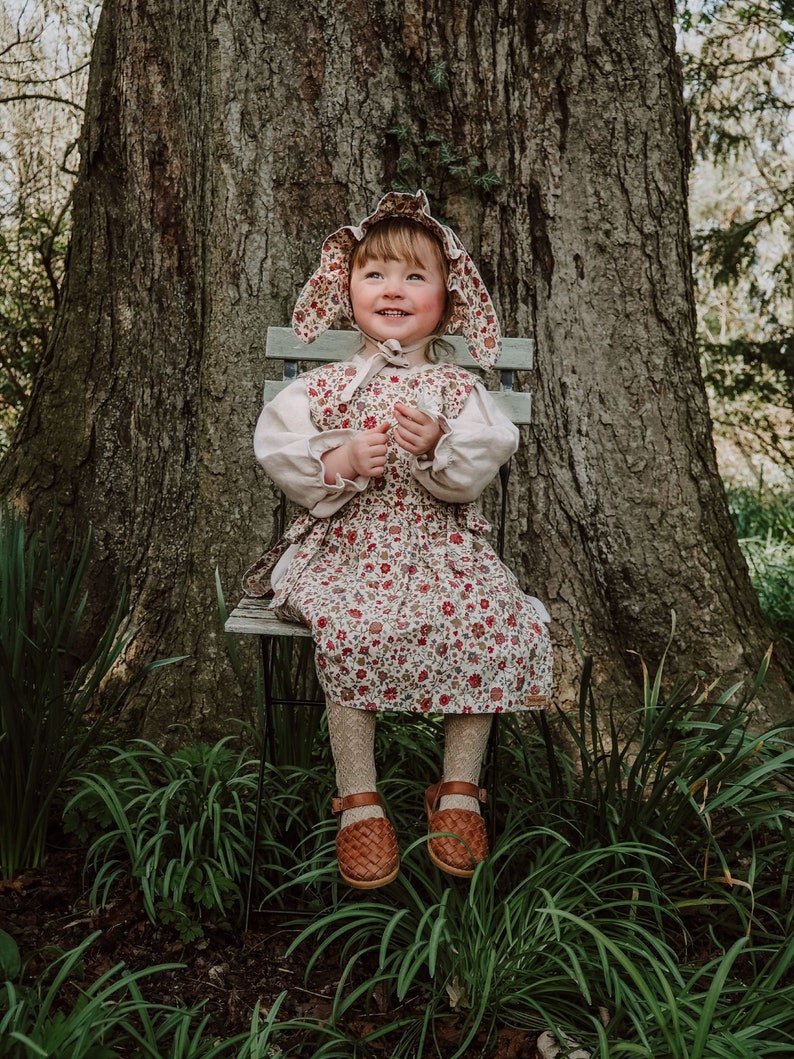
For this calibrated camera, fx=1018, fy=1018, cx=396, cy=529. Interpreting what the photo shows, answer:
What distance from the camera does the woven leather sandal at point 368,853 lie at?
2.15 m

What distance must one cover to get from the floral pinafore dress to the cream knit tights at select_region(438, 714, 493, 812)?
0.20 ft

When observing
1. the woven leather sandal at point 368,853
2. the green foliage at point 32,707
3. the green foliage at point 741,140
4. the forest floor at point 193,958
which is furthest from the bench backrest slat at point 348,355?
the green foliage at point 741,140

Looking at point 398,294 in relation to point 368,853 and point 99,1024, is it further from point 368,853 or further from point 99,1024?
point 99,1024

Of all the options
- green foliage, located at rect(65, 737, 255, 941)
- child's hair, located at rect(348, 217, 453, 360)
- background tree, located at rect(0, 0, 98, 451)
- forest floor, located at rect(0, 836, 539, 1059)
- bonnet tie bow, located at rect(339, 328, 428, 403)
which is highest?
background tree, located at rect(0, 0, 98, 451)

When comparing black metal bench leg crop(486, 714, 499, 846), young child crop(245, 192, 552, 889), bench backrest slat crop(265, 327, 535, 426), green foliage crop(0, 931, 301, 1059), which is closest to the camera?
green foliage crop(0, 931, 301, 1059)

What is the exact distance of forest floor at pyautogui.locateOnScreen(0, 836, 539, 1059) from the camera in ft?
6.84

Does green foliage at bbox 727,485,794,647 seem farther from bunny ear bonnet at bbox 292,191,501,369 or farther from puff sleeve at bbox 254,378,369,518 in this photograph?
puff sleeve at bbox 254,378,369,518

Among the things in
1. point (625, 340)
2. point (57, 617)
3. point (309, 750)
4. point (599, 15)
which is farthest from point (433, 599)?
point (599, 15)

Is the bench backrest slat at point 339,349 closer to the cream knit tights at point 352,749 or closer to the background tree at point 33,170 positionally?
the cream knit tights at point 352,749

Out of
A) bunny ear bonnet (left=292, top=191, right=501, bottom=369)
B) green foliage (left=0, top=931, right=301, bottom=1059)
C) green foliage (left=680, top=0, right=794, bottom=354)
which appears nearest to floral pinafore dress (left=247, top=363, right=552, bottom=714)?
bunny ear bonnet (left=292, top=191, right=501, bottom=369)

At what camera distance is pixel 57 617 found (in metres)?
2.52

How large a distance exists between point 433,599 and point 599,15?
2010mm

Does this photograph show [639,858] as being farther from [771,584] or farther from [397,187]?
[771,584]

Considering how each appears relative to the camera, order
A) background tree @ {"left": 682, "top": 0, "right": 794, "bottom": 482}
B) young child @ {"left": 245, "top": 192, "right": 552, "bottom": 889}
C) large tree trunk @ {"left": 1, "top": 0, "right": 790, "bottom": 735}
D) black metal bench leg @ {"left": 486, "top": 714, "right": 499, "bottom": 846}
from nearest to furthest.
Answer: young child @ {"left": 245, "top": 192, "right": 552, "bottom": 889}, black metal bench leg @ {"left": 486, "top": 714, "right": 499, "bottom": 846}, large tree trunk @ {"left": 1, "top": 0, "right": 790, "bottom": 735}, background tree @ {"left": 682, "top": 0, "right": 794, "bottom": 482}
